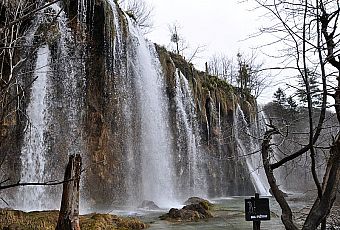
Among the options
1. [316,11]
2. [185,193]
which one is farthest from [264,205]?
[185,193]

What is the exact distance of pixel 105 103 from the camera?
1956 cm

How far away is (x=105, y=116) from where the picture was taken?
1962 centimetres

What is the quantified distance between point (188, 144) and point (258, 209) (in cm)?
1938

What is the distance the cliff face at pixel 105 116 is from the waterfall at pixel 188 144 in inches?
3.2

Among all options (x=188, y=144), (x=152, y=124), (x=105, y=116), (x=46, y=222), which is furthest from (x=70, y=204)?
(x=188, y=144)

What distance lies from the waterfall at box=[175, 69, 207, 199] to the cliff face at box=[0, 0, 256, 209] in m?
0.08

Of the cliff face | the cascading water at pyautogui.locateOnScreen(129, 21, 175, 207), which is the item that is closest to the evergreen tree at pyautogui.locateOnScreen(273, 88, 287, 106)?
the cliff face

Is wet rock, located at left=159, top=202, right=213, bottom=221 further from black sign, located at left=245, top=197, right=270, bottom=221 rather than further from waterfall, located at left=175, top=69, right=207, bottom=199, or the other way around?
waterfall, located at left=175, top=69, right=207, bottom=199

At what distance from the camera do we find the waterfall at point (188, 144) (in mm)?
24984

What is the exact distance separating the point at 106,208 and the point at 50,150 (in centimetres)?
348

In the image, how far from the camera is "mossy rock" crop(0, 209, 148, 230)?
8.82 meters

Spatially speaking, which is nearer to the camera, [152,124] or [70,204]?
[70,204]

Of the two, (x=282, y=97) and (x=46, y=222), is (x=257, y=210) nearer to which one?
(x=282, y=97)

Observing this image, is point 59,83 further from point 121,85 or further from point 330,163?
point 330,163
